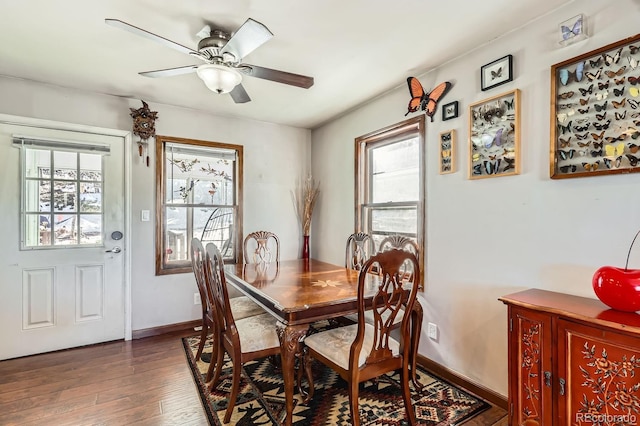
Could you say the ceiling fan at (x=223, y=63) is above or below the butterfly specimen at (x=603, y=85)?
above

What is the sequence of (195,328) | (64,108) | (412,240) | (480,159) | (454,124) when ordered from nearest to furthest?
(480,159), (454,124), (412,240), (64,108), (195,328)

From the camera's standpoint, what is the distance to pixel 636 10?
1489mm

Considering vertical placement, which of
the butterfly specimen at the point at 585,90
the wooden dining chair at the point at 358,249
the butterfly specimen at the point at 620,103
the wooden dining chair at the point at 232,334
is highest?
the butterfly specimen at the point at 585,90

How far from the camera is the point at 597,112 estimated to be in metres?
1.59

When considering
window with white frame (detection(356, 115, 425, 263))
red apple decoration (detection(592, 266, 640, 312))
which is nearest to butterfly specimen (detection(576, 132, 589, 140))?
red apple decoration (detection(592, 266, 640, 312))

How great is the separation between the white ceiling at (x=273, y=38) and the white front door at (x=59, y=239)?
64 centimetres

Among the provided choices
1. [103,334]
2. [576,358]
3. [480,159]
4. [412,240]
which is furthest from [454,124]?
[103,334]

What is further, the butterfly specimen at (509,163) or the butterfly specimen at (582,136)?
the butterfly specimen at (509,163)

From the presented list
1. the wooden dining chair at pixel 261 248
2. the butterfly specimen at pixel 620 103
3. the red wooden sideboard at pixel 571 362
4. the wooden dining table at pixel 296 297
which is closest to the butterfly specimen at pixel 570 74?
the butterfly specimen at pixel 620 103

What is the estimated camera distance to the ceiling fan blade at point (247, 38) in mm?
1555

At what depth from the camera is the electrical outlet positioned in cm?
243

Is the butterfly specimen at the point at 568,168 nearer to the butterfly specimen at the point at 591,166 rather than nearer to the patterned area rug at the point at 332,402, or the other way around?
the butterfly specimen at the point at 591,166

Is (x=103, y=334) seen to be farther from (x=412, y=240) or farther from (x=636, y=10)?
(x=636, y=10)

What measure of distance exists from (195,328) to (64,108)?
250cm
